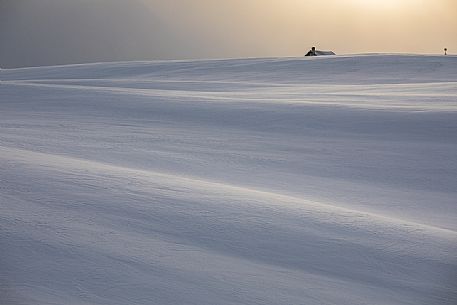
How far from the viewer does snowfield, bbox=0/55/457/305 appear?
2895mm

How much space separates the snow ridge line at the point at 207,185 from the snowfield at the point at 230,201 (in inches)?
0.7

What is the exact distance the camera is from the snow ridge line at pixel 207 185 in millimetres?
3893

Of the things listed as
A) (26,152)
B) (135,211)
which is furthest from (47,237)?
(26,152)

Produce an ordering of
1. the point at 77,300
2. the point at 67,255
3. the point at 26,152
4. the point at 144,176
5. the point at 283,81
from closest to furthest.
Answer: the point at 77,300 < the point at 67,255 < the point at 144,176 < the point at 26,152 < the point at 283,81

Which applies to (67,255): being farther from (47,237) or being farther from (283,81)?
(283,81)

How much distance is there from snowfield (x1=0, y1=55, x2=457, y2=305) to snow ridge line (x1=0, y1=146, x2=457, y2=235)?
0.06 feet

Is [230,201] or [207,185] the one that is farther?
[207,185]

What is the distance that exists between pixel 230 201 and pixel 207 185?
1.63 ft

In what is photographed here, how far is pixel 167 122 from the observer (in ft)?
24.7

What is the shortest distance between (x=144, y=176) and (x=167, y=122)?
3.12 meters

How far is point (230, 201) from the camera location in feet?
13.0

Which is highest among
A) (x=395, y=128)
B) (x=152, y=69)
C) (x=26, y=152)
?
(x=152, y=69)

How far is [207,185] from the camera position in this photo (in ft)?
14.6

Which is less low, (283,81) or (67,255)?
(283,81)
